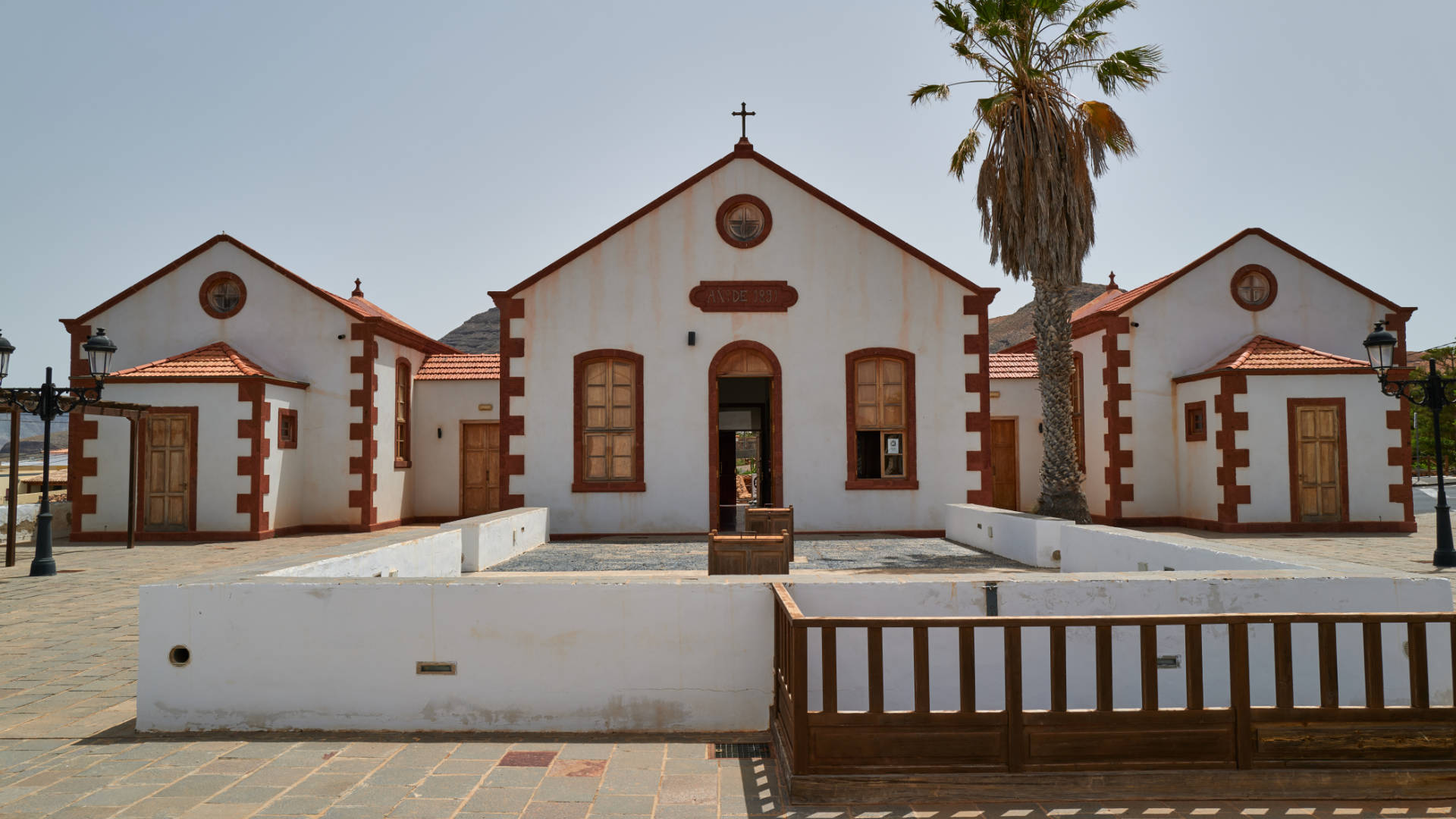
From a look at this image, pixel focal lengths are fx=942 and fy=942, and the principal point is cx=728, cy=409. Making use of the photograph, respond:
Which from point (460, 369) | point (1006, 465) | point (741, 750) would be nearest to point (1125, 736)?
point (741, 750)

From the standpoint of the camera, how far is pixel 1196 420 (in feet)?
57.9

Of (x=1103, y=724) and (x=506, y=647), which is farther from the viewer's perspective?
(x=506, y=647)

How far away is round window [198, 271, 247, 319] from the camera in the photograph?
18047 millimetres

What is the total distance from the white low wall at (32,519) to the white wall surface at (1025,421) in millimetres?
17682

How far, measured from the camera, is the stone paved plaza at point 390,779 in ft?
13.3

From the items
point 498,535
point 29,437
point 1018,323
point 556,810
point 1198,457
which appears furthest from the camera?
point 29,437

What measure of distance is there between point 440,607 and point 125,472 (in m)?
14.4

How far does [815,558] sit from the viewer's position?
11.0m

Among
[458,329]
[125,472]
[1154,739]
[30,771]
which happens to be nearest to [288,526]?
[125,472]

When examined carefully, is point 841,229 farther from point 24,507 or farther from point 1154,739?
point 24,507

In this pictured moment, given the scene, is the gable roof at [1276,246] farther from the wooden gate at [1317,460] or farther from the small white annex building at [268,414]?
the small white annex building at [268,414]

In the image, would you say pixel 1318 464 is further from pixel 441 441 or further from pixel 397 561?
pixel 441 441

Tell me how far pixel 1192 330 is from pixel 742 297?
957 cm

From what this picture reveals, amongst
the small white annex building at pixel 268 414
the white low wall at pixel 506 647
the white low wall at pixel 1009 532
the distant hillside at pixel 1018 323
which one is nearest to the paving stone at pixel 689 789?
the white low wall at pixel 506 647
